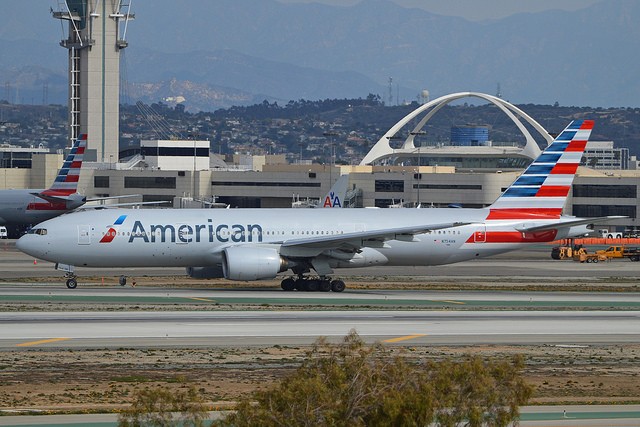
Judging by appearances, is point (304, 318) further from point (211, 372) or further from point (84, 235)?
point (84, 235)

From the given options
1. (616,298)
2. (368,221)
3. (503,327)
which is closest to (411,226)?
(368,221)

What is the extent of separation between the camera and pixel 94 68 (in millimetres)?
147625

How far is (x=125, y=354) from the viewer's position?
→ 34.2 meters

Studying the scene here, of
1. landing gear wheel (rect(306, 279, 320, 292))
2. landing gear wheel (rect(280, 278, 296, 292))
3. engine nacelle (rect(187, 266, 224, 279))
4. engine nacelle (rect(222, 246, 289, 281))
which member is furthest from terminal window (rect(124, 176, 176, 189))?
engine nacelle (rect(222, 246, 289, 281))

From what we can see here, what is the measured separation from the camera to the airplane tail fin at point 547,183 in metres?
58.8

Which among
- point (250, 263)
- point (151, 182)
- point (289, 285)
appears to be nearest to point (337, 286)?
point (289, 285)

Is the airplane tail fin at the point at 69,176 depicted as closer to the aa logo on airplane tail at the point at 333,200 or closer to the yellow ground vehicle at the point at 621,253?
the aa logo on airplane tail at the point at 333,200

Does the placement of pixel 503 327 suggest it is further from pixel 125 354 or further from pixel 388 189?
pixel 388 189

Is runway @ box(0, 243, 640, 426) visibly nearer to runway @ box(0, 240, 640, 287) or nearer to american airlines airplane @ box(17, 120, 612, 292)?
american airlines airplane @ box(17, 120, 612, 292)

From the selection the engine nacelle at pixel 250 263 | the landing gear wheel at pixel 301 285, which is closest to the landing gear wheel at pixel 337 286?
the landing gear wheel at pixel 301 285

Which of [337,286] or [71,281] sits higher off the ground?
[71,281]

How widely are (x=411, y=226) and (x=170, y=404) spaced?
126 ft

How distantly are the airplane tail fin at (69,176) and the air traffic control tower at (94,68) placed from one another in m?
44.4

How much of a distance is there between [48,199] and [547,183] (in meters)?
58.5
